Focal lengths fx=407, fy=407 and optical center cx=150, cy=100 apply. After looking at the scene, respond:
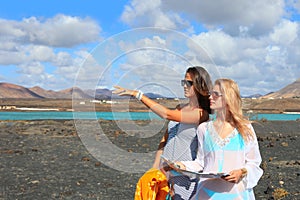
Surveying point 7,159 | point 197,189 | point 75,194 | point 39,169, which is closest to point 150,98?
point 197,189

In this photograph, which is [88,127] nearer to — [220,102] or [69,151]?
[220,102]

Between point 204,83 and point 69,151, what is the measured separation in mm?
15229

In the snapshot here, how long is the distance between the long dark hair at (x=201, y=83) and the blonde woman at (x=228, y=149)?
16cm

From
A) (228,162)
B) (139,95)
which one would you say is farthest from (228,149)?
(139,95)

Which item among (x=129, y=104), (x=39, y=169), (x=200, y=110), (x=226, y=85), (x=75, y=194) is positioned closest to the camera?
(x=226, y=85)

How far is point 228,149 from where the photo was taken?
3.12 metres

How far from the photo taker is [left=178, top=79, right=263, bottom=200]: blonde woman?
3111 millimetres

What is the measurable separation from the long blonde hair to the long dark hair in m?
0.19

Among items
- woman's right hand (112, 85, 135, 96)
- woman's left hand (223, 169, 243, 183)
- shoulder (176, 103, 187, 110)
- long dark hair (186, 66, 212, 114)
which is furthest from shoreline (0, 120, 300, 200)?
woman's left hand (223, 169, 243, 183)

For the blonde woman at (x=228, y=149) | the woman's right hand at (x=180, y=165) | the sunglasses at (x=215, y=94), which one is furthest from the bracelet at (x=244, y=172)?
the sunglasses at (x=215, y=94)

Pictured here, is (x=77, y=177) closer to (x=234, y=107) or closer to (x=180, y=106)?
(x=180, y=106)

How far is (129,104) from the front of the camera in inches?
140

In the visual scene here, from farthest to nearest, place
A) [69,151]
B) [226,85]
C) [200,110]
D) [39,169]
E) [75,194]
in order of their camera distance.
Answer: [69,151], [39,169], [75,194], [200,110], [226,85]

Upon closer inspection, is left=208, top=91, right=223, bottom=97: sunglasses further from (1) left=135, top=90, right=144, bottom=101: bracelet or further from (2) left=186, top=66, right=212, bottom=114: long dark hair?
(1) left=135, top=90, right=144, bottom=101: bracelet
